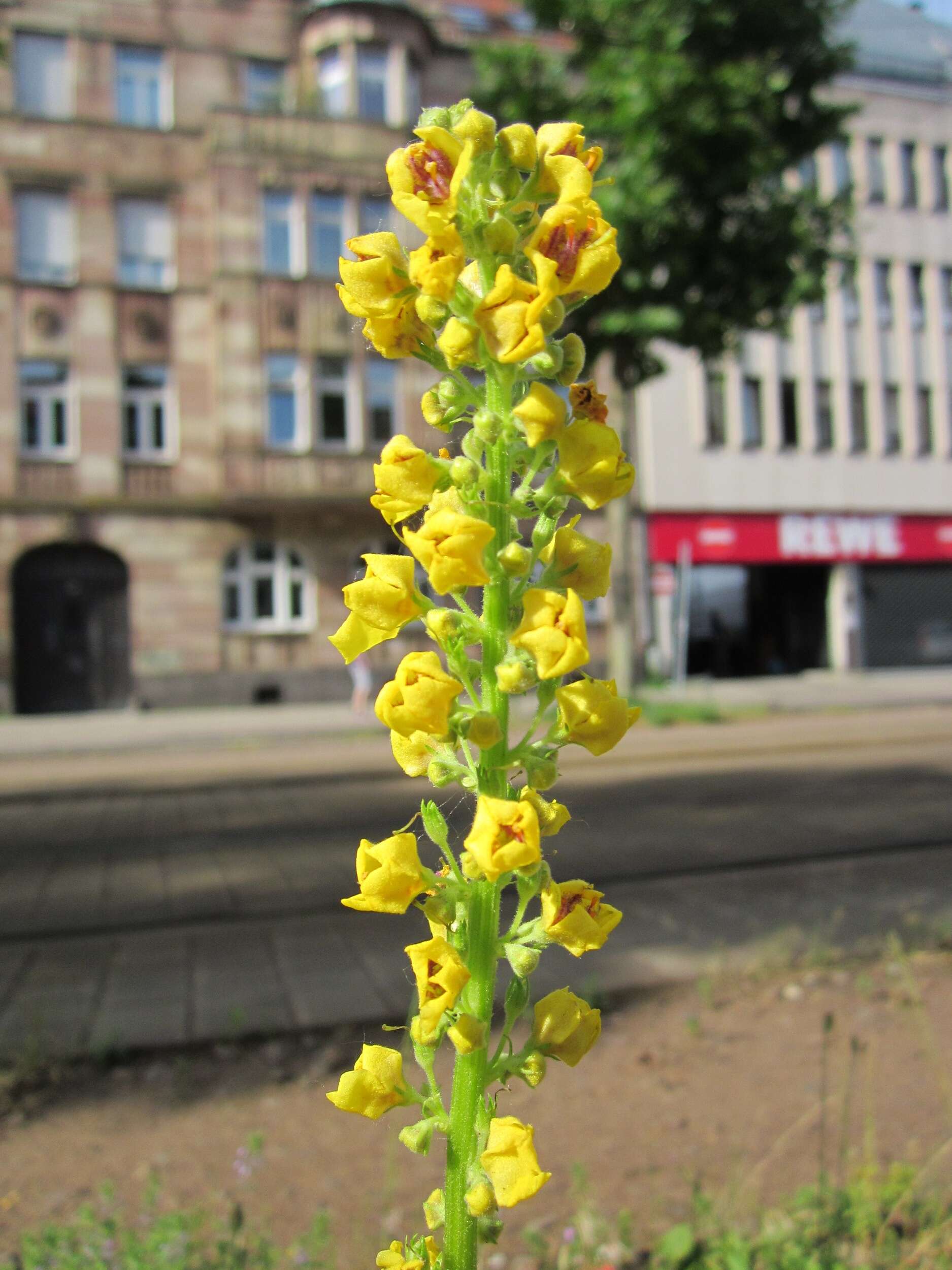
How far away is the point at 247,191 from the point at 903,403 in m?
19.1

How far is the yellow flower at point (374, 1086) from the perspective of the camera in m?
0.97

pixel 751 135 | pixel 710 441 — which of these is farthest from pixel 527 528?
pixel 710 441

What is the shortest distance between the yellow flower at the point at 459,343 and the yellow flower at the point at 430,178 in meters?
0.09

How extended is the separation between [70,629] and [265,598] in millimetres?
4017

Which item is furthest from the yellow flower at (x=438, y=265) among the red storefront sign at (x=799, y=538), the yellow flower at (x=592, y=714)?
the red storefront sign at (x=799, y=538)

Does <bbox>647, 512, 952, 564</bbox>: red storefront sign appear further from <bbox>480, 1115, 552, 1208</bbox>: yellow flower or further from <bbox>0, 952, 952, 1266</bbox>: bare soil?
<bbox>480, 1115, 552, 1208</bbox>: yellow flower

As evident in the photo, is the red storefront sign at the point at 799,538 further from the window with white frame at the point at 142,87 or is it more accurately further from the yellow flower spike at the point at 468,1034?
the yellow flower spike at the point at 468,1034

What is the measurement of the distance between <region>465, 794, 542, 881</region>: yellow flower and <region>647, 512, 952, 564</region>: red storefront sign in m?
26.3

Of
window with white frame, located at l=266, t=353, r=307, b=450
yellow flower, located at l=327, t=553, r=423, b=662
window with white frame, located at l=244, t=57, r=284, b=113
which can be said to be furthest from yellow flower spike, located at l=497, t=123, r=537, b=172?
window with white frame, located at l=244, t=57, r=284, b=113

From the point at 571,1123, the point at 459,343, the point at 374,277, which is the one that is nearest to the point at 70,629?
the point at 571,1123

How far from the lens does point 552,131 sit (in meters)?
1.00

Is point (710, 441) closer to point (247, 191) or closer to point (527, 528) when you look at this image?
point (247, 191)

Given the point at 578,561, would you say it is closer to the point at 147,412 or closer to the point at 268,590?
the point at 268,590

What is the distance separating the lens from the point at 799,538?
28.3 metres
